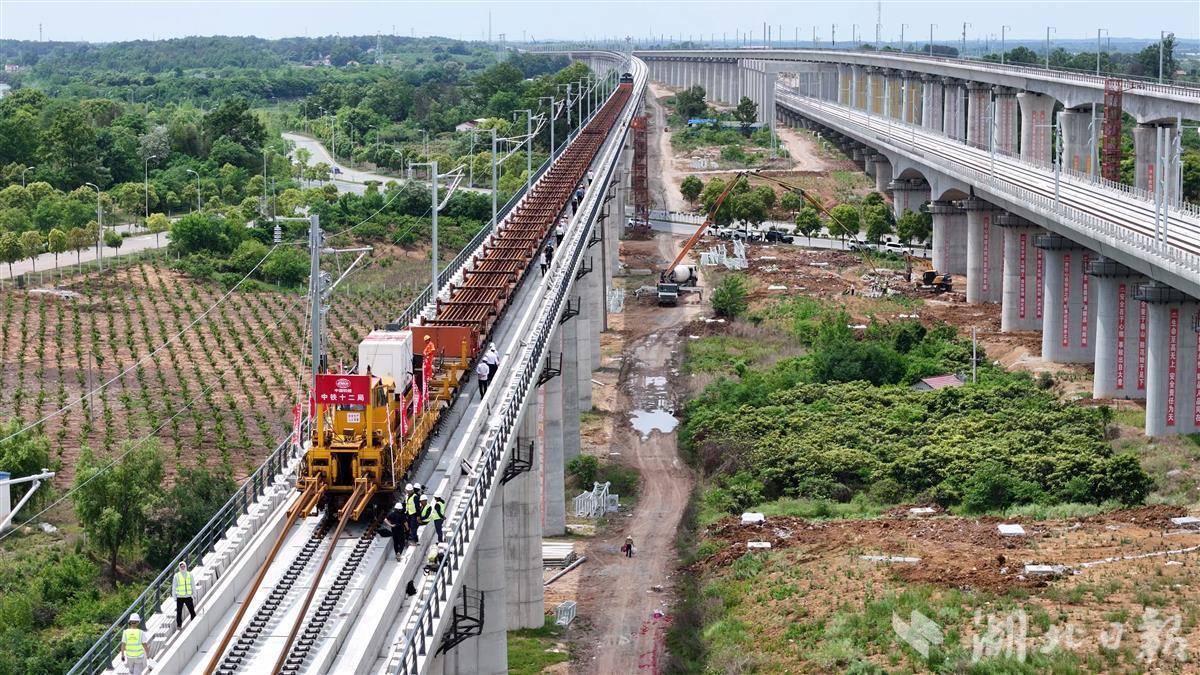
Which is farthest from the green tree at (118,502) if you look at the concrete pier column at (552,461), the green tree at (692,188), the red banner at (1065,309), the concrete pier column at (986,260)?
the green tree at (692,188)

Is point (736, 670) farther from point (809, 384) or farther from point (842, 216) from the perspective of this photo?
point (842, 216)

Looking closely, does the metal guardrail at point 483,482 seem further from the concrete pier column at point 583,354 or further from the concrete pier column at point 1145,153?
the concrete pier column at point 1145,153

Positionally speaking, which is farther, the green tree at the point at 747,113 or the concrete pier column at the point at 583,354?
the green tree at the point at 747,113

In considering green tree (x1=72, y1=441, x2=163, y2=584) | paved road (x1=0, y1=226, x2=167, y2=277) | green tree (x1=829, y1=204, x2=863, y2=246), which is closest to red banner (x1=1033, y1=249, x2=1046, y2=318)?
green tree (x1=829, y1=204, x2=863, y2=246)

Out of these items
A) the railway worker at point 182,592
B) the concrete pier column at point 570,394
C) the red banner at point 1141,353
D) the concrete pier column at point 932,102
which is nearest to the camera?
the railway worker at point 182,592

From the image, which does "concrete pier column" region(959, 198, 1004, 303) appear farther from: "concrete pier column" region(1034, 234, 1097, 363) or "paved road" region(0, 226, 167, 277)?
"paved road" region(0, 226, 167, 277)

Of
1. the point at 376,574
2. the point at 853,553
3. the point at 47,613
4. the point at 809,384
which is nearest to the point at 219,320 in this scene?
the point at 809,384
